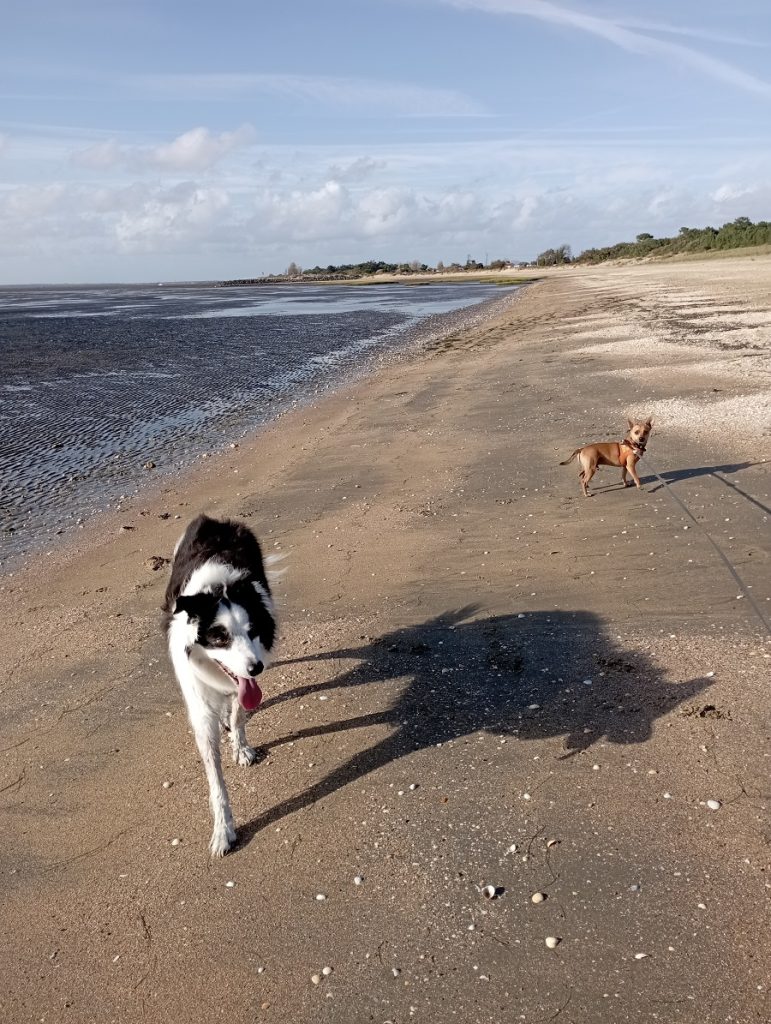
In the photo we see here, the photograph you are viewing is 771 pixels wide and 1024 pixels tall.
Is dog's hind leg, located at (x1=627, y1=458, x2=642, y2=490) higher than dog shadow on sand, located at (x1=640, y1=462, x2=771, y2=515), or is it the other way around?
dog's hind leg, located at (x1=627, y1=458, x2=642, y2=490)

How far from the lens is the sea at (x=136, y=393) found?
13.3 meters

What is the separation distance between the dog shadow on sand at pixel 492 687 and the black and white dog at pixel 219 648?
0.30 m

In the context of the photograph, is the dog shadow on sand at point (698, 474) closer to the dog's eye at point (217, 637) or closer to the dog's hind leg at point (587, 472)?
the dog's hind leg at point (587, 472)

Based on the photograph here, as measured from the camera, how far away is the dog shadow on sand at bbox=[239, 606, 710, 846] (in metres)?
5.41

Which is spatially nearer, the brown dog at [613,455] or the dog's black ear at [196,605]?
the dog's black ear at [196,605]

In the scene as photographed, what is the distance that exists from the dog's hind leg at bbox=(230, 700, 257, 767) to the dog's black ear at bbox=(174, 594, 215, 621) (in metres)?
1.11

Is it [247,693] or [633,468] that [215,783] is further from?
[633,468]

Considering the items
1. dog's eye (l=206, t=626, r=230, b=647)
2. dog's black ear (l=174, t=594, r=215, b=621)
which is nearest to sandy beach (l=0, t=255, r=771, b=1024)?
dog's eye (l=206, t=626, r=230, b=647)

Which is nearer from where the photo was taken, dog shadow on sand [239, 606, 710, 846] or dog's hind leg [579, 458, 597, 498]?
dog shadow on sand [239, 606, 710, 846]

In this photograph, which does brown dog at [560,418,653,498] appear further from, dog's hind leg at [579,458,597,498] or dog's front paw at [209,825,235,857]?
dog's front paw at [209,825,235,857]

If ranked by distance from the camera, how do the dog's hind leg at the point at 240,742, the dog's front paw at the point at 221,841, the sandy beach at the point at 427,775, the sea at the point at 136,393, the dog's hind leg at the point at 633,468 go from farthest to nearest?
Result: the sea at the point at 136,393 → the dog's hind leg at the point at 633,468 → the dog's hind leg at the point at 240,742 → the dog's front paw at the point at 221,841 → the sandy beach at the point at 427,775

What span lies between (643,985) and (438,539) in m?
6.01

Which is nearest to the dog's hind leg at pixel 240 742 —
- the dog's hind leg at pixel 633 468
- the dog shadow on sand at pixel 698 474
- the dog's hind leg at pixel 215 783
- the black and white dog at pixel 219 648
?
the black and white dog at pixel 219 648

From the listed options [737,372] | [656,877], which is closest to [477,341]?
[737,372]
